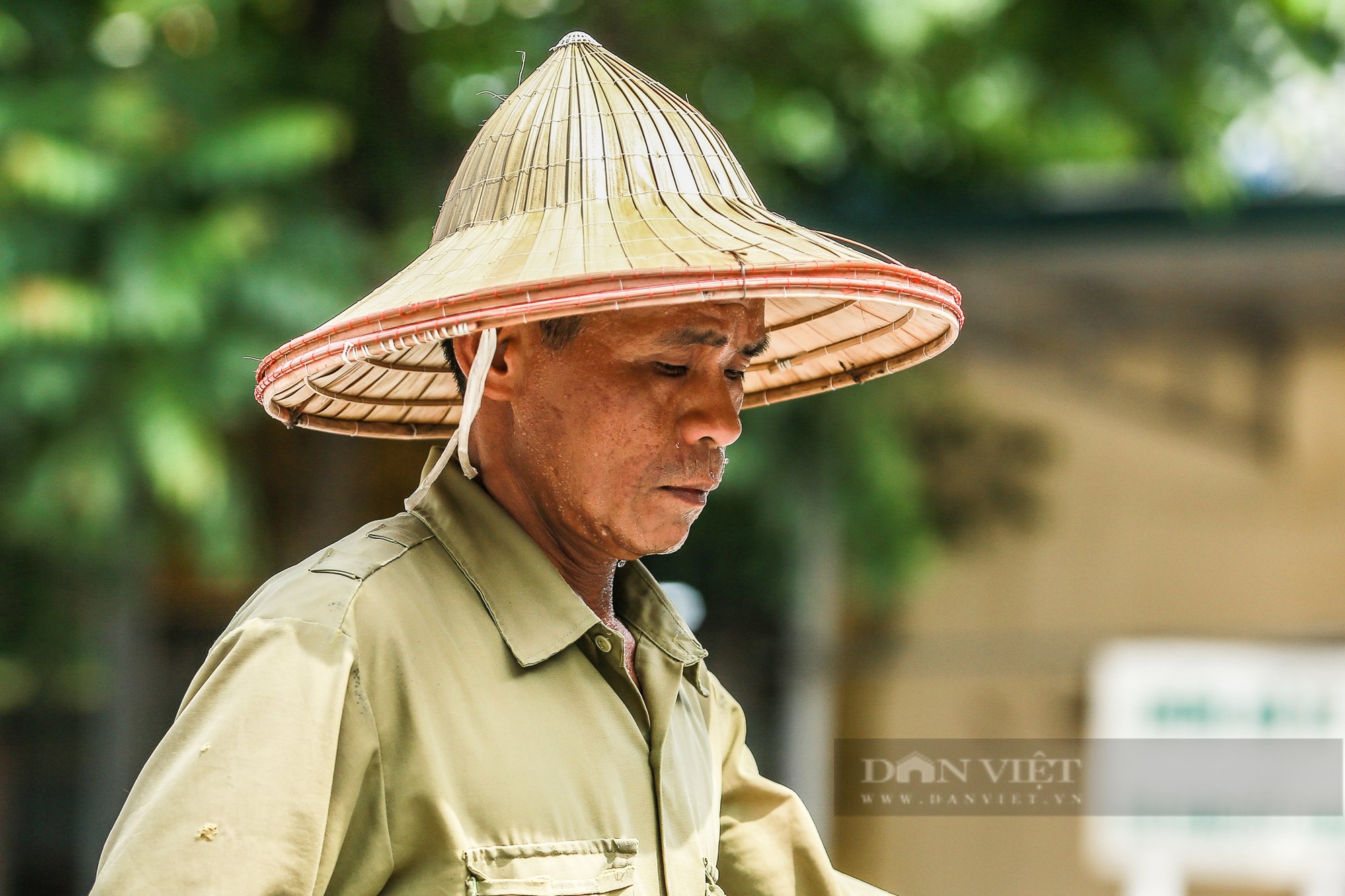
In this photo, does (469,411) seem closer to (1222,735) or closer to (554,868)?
(554,868)

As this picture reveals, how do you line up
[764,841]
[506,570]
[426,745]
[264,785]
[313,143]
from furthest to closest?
[313,143] < [764,841] < [506,570] < [426,745] < [264,785]

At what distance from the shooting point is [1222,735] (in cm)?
421

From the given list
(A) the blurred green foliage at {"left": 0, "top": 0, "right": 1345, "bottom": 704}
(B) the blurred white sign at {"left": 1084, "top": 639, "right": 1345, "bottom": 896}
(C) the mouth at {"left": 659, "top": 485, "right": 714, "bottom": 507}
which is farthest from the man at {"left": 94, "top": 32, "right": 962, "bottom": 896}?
(B) the blurred white sign at {"left": 1084, "top": 639, "right": 1345, "bottom": 896}

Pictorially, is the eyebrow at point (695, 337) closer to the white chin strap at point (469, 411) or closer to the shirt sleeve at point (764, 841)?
the white chin strap at point (469, 411)

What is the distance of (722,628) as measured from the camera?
5.70 m

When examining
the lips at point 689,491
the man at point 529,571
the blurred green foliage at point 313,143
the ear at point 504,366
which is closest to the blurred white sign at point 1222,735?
the blurred green foliage at point 313,143

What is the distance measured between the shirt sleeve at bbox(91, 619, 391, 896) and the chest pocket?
91mm

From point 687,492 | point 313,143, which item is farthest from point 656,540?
point 313,143

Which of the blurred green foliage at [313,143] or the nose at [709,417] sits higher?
the blurred green foliage at [313,143]

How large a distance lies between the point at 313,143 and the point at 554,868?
3106 mm

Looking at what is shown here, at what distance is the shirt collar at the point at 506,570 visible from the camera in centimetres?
155

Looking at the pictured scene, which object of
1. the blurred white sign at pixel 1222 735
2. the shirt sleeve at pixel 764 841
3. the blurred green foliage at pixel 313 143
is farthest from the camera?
the blurred white sign at pixel 1222 735

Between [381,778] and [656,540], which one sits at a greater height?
[656,540]

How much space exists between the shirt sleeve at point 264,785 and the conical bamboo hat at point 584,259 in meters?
0.34
